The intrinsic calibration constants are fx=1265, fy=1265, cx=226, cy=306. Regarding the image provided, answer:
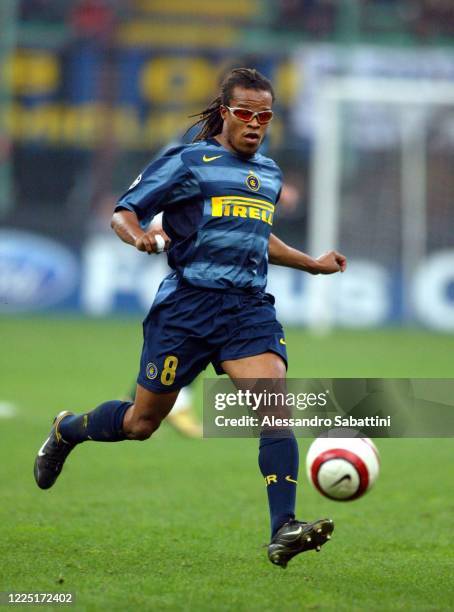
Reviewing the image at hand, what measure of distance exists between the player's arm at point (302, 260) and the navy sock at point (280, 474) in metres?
0.91

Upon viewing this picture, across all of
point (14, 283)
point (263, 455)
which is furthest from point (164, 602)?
point (14, 283)

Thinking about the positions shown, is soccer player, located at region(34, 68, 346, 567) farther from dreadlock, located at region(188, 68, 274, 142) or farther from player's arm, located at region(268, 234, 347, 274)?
player's arm, located at region(268, 234, 347, 274)

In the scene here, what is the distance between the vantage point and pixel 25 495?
716 cm

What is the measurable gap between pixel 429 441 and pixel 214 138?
17.4 ft

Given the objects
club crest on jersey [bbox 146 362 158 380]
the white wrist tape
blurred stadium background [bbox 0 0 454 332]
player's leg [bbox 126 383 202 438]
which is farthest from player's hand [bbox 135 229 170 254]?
blurred stadium background [bbox 0 0 454 332]

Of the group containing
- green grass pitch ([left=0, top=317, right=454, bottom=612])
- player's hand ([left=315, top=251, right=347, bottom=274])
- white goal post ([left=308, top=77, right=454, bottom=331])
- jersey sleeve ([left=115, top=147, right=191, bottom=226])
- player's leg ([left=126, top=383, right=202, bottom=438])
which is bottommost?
green grass pitch ([left=0, top=317, right=454, bottom=612])

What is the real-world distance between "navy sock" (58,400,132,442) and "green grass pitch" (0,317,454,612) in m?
0.49

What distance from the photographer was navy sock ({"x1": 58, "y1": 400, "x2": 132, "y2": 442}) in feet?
18.3

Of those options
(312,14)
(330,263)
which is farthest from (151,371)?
(312,14)

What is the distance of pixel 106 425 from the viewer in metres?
5.62

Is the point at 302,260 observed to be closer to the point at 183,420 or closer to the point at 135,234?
the point at 135,234

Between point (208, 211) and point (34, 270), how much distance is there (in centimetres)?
1639

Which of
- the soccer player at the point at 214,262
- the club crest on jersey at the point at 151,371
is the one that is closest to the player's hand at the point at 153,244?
the soccer player at the point at 214,262

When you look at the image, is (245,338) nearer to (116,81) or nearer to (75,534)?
(75,534)
